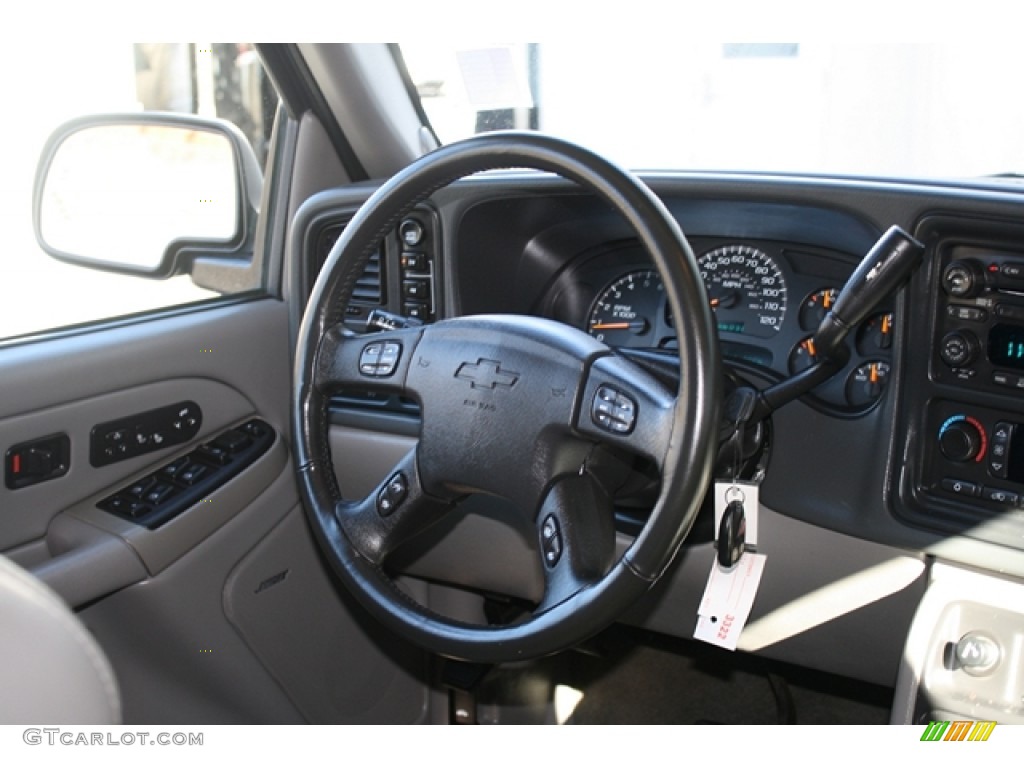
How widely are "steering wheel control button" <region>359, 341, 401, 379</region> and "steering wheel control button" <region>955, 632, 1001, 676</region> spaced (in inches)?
36.0

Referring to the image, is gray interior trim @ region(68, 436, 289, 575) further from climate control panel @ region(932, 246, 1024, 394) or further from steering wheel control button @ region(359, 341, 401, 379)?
climate control panel @ region(932, 246, 1024, 394)

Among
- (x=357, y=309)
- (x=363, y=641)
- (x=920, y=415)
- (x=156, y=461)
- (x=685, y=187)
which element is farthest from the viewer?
(x=363, y=641)

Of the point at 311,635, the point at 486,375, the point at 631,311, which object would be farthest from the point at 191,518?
the point at 631,311

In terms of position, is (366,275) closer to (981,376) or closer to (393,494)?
(393,494)

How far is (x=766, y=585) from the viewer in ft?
5.35

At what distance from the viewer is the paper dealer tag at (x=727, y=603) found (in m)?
1.38

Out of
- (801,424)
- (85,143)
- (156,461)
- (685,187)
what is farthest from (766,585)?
(85,143)

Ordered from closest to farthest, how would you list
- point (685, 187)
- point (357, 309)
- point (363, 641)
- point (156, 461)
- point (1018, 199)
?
point (1018, 199) → point (685, 187) → point (156, 461) → point (357, 309) → point (363, 641)

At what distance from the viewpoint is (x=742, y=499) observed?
1396 mm

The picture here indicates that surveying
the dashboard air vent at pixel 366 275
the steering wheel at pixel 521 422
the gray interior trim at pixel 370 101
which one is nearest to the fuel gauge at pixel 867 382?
the steering wheel at pixel 521 422

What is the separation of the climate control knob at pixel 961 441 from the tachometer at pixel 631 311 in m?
0.52

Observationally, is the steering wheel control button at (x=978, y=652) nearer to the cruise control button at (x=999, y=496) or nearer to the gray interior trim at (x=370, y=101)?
A: the cruise control button at (x=999, y=496)

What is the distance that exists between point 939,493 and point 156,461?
4.24ft

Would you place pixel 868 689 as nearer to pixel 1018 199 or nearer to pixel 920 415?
pixel 920 415
